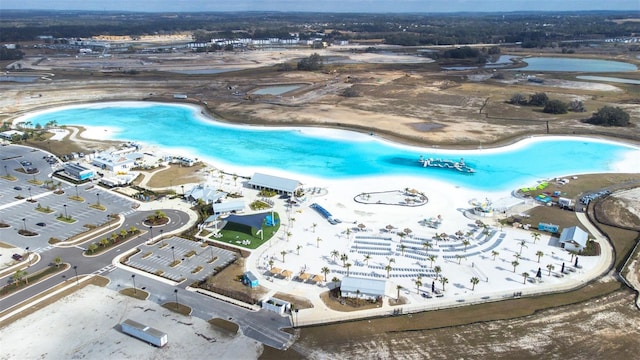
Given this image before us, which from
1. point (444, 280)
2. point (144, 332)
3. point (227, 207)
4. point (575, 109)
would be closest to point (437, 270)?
point (444, 280)

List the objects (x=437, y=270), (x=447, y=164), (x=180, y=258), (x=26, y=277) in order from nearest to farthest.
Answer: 1. (x=26, y=277)
2. (x=437, y=270)
3. (x=180, y=258)
4. (x=447, y=164)

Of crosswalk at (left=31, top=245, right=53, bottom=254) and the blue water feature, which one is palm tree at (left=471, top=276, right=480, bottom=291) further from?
the blue water feature

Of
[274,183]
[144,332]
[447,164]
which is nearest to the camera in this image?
[144,332]

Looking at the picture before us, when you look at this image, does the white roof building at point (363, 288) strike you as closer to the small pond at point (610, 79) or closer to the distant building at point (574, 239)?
the distant building at point (574, 239)

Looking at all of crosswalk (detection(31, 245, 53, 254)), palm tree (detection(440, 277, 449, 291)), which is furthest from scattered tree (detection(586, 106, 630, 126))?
crosswalk (detection(31, 245, 53, 254))

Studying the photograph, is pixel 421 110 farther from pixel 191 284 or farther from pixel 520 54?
pixel 520 54

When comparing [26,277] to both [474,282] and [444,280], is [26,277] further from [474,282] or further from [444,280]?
[474,282]
